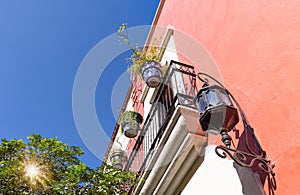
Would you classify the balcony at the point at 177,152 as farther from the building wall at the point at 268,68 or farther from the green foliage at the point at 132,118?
the green foliage at the point at 132,118

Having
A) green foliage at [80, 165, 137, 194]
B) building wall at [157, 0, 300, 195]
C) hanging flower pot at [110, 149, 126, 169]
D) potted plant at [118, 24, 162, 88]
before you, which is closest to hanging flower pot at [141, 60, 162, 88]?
potted plant at [118, 24, 162, 88]

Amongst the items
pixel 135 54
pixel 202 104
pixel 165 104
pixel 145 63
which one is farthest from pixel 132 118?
pixel 202 104

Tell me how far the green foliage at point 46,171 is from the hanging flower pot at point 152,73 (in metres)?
2.26

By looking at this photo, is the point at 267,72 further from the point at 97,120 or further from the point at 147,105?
the point at 147,105

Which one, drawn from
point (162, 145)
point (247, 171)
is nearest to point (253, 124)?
point (247, 171)

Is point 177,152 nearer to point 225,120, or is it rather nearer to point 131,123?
point 225,120

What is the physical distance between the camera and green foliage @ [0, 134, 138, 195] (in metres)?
3.65

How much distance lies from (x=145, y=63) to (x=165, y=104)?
2.89ft

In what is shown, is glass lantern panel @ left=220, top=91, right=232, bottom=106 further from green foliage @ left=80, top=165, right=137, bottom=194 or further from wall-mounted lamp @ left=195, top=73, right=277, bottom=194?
green foliage @ left=80, top=165, right=137, bottom=194

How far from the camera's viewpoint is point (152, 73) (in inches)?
236

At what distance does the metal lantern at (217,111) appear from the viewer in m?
3.04

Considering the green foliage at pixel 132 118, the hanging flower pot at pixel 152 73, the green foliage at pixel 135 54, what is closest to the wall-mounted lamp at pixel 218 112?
the hanging flower pot at pixel 152 73

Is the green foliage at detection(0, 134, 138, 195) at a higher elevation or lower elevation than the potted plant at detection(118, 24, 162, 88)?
lower

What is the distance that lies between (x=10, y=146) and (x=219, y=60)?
277cm
